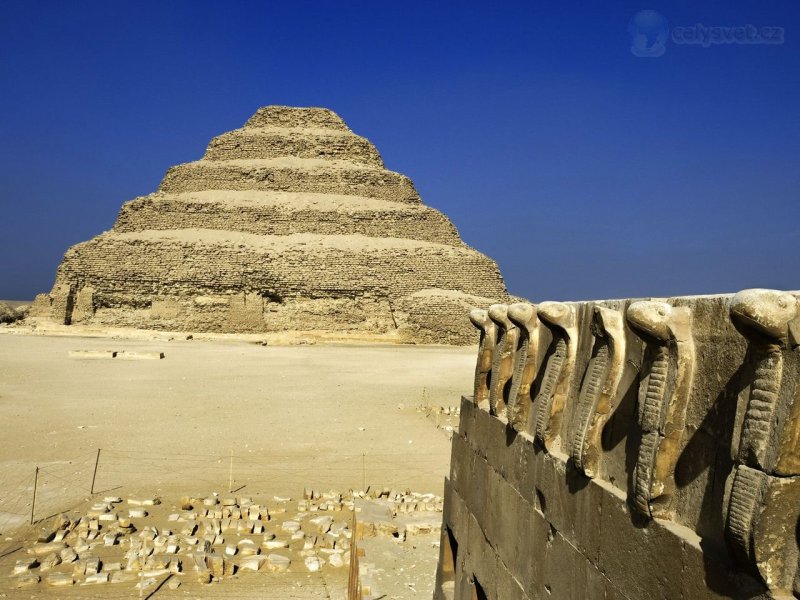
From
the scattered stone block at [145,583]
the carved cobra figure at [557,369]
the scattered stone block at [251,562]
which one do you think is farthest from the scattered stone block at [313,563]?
→ the carved cobra figure at [557,369]

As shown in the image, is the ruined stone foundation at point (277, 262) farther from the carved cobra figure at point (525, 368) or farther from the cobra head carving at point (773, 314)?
the cobra head carving at point (773, 314)

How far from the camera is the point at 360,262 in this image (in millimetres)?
44031

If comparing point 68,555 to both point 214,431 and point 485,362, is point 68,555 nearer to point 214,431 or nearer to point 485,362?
point 485,362

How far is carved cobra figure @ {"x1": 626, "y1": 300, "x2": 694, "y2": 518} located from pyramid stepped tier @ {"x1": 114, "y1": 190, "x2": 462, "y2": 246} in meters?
45.5

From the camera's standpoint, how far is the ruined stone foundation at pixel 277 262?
42.2 metres

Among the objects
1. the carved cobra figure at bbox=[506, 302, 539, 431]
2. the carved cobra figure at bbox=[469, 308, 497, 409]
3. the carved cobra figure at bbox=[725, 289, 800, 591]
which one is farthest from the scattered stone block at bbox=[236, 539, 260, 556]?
the carved cobra figure at bbox=[725, 289, 800, 591]

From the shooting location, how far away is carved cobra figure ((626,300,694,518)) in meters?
2.29

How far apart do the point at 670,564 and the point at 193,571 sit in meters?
5.90

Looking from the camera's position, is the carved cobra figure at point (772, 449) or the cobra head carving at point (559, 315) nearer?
the carved cobra figure at point (772, 449)

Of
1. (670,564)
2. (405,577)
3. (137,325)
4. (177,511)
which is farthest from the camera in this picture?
(137,325)

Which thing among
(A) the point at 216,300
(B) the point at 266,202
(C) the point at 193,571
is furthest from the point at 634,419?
(B) the point at 266,202

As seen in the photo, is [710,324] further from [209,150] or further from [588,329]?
[209,150]

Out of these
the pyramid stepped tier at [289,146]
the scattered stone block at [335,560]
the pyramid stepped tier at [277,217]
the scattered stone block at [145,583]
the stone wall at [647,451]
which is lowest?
the scattered stone block at [145,583]

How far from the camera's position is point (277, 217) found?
157 feet
